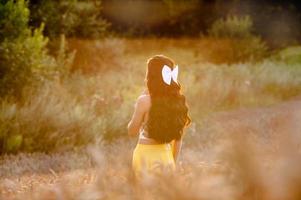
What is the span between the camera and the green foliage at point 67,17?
55.7 feet

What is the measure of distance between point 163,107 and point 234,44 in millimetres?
18009

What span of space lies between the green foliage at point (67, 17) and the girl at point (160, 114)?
10.9m

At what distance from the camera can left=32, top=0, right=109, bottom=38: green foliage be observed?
16984 mm

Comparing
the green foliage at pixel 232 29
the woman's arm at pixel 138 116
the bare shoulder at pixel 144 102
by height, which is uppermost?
the bare shoulder at pixel 144 102

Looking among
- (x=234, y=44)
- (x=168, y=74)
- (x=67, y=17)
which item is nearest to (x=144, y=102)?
(x=168, y=74)

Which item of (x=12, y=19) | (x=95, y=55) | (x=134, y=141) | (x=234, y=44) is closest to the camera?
(x=134, y=141)

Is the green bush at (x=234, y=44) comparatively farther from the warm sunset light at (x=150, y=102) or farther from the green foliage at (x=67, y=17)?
the green foliage at (x=67, y=17)

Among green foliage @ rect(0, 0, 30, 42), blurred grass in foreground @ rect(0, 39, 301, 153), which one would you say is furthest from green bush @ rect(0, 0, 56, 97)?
blurred grass in foreground @ rect(0, 39, 301, 153)

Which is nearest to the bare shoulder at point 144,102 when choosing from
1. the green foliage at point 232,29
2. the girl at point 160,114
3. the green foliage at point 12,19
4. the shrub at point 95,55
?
the girl at point 160,114

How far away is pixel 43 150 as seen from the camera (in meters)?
10.3

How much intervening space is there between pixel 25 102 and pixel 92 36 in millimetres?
8128

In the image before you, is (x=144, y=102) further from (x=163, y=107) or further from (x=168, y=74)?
(x=168, y=74)

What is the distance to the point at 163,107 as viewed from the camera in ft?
20.2

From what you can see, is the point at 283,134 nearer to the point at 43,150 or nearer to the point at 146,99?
the point at 146,99
